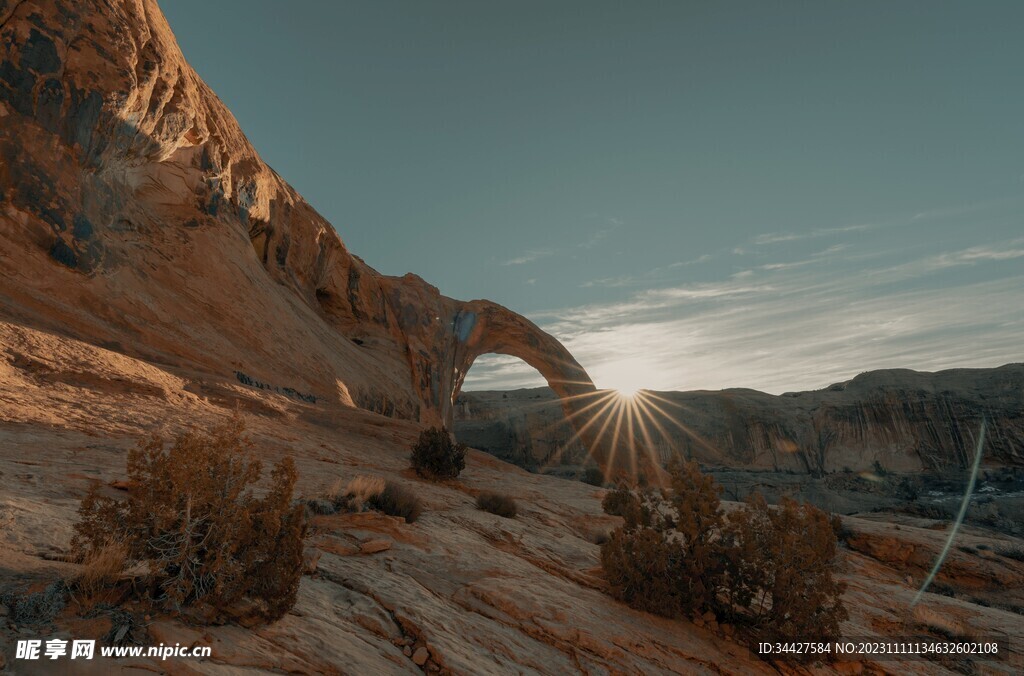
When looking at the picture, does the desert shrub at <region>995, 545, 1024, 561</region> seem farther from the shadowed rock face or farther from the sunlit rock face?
the sunlit rock face

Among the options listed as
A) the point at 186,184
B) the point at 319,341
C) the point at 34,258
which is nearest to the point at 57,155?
the point at 34,258

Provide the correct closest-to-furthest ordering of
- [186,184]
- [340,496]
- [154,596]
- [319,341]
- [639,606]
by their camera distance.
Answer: [154,596] → [639,606] → [340,496] → [186,184] → [319,341]

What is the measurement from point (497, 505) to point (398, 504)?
2.67 meters

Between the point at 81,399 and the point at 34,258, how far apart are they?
460 cm

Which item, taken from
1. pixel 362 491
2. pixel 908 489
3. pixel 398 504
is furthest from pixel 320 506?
pixel 908 489

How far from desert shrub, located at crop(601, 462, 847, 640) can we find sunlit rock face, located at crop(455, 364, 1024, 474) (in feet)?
107

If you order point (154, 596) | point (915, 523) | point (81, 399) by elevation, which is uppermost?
point (81, 399)

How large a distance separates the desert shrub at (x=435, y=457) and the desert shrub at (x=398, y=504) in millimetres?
3757

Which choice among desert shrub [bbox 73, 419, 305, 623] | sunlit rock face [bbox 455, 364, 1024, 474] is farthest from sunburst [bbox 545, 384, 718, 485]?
desert shrub [bbox 73, 419, 305, 623]

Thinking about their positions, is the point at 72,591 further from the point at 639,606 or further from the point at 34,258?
the point at 34,258

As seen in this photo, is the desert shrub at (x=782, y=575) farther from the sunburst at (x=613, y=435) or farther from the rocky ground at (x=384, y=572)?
the sunburst at (x=613, y=435)

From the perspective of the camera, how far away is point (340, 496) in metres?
7.15

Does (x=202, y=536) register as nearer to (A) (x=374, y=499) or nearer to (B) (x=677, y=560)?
(A) (x=374, y=499)

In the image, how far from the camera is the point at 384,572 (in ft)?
16.6
